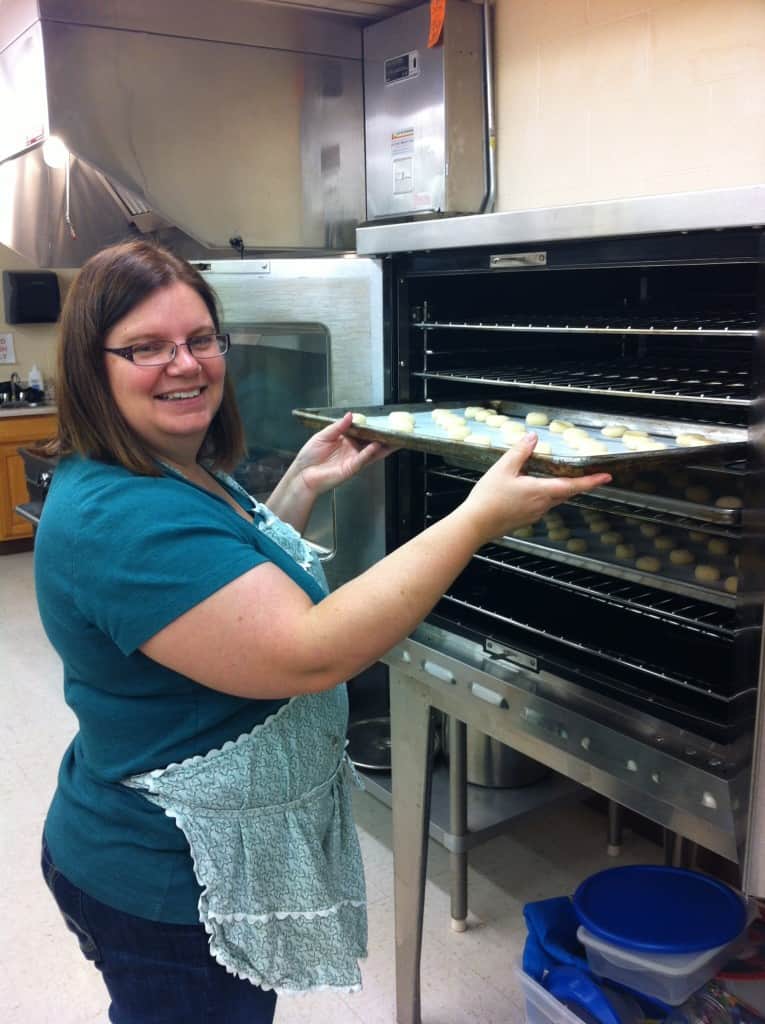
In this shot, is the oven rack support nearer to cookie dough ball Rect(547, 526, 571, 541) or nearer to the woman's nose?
cookie dough ball Rect(547, 526, 571, 541)

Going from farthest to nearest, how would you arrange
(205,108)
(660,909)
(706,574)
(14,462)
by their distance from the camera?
(14,462) < (205,108) < (660,909) < (706,574)

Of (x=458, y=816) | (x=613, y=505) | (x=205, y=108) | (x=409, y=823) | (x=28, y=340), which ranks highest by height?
(x=205, y=108)

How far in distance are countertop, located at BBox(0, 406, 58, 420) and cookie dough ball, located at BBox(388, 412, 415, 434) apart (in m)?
4.31

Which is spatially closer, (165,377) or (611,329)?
(165,377)

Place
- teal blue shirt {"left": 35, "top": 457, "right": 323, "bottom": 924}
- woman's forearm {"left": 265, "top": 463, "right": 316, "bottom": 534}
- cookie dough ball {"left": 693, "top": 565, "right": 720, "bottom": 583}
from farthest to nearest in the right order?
woman's forearm {"left": 265, "top": 463, "right": 316, "bottom": 534}, cookie dough ball {"left": 693, "top": 565, "right": 720, "bottom": 583}, teal blue shirt {"left": 35, "top": 457, "right": 323, "bottom": 924}

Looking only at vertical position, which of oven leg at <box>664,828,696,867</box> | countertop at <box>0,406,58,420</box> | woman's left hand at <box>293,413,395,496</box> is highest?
woman's left hand at <box>293,413,395,496</box>

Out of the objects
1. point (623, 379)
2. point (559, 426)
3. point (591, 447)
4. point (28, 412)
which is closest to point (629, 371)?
point (623, 379)

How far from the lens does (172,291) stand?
1.14 metres

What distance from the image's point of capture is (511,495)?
1042 millimetres

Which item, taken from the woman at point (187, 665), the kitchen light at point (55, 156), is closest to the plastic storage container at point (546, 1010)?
the woman at point (187, 665)

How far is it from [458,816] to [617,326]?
48.5 inches

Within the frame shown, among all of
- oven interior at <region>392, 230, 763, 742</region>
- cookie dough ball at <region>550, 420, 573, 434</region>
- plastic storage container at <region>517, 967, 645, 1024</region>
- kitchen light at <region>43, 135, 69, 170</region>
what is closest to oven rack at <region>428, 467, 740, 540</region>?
oven interior at <region>392, 230, 763, 742</region>

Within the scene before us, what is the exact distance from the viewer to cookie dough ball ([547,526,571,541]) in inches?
61.8

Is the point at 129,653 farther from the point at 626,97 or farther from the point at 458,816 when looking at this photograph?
the point at 626,97
